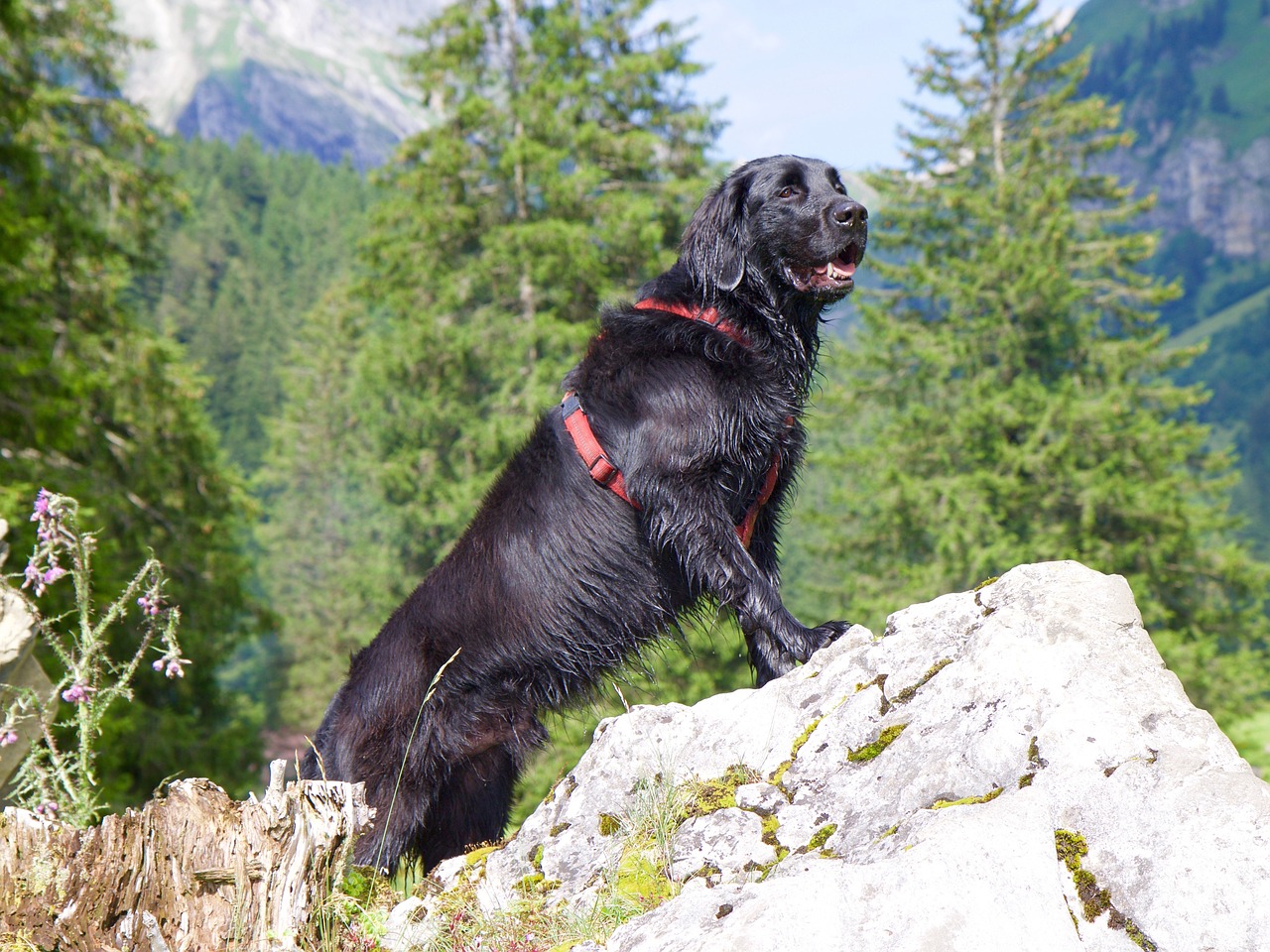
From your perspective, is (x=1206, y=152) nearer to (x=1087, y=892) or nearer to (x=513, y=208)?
(x=513, y=208)

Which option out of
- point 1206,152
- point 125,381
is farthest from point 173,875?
point 1206,152

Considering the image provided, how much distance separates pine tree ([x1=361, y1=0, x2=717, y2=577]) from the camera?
16875 mm

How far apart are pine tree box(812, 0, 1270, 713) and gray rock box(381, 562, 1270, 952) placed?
46.9ft

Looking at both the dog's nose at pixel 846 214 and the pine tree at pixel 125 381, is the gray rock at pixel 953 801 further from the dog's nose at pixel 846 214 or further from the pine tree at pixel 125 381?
the pine tree at pixel 125 381

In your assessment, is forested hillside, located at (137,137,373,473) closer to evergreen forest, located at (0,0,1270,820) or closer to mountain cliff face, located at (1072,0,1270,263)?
evergreen forest, located at (0,0,1270,820)

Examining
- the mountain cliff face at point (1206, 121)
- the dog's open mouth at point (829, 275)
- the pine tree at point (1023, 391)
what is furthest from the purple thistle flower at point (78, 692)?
the mountain cliff face at point (1206, 121)

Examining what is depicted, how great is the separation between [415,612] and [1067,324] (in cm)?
1826

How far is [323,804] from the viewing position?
2434 mm

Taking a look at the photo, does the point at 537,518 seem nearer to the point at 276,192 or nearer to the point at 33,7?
the point at 33,7

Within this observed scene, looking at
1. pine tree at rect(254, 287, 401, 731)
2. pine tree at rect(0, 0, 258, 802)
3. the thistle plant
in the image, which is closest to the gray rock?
the thistle plant

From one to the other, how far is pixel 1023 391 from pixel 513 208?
10.5m

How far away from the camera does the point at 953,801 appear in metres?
2.12

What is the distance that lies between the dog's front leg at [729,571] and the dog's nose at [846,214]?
3.34 ft

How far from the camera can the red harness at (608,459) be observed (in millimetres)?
3125
